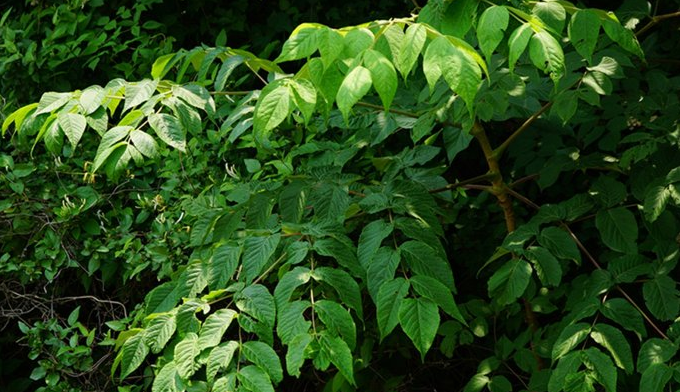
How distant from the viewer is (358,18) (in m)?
4.60

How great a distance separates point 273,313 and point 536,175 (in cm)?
128

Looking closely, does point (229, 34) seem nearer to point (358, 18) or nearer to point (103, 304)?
point (358, 18)

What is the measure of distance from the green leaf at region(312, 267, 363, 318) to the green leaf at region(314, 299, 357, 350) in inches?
2.4

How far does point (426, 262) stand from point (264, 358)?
1.50 ft

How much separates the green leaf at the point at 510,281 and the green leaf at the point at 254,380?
2.57ft

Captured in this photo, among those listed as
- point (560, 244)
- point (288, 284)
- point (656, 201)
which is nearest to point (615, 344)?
point (560, 244)

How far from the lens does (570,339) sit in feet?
7.80

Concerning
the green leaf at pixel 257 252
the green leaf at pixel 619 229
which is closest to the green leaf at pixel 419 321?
the green leaf at pixel 257 252

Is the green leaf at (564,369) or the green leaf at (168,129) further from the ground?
the green leaf at (168,129)

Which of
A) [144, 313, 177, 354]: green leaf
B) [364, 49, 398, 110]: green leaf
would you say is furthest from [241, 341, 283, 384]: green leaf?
[364, 49, 398, 110]: green leaf

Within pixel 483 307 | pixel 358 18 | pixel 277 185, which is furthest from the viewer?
pixel 358 18

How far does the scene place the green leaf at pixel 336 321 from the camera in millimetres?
2053

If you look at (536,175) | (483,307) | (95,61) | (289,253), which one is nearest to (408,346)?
(483,307)

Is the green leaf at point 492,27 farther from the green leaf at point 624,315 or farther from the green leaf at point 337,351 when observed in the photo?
the green leaf at point 624,315
